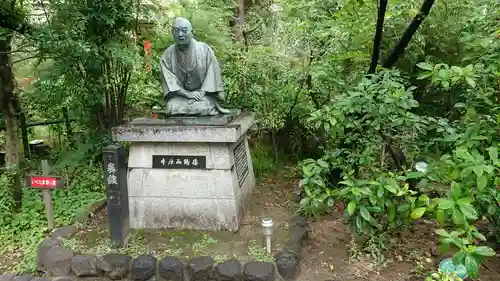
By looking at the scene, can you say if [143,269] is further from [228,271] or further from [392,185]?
[392,185]

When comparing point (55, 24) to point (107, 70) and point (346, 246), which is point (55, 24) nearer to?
point (107, 70)

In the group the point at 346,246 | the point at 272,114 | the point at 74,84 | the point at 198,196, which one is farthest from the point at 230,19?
the point at 346,246

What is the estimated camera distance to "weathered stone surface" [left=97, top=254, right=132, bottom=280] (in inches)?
138

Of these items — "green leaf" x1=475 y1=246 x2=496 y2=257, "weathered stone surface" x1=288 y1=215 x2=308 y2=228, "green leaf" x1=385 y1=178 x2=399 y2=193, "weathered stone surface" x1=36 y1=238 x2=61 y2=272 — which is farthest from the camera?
"weathered stone surface" x1=288 y1=215 x2=308 y2=228

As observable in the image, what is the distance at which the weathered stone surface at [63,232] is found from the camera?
4.00m

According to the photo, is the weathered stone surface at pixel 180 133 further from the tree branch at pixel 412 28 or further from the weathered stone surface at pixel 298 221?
the tree branch at pixel 412 28

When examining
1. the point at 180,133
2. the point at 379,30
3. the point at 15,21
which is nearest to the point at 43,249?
the point at 180,133

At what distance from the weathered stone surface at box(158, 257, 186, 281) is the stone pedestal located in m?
0.77

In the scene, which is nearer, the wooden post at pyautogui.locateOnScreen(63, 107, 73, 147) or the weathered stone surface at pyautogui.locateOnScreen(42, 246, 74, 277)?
the weathered stone surface at pyautogui.locateOnScreen(42, 246, 74, 277)

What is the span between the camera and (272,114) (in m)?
6.24

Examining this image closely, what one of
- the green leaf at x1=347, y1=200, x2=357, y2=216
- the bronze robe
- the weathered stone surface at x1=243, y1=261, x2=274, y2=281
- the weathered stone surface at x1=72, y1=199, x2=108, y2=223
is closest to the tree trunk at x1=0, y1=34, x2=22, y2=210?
the weathered stone surface at x1=72, y1=199, x2=108, y2=223

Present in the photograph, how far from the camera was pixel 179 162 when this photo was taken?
414 cm

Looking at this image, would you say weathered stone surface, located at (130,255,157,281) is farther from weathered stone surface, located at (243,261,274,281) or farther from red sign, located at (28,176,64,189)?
red sign, located at (28,176,64,189)

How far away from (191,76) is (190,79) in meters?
0.04
